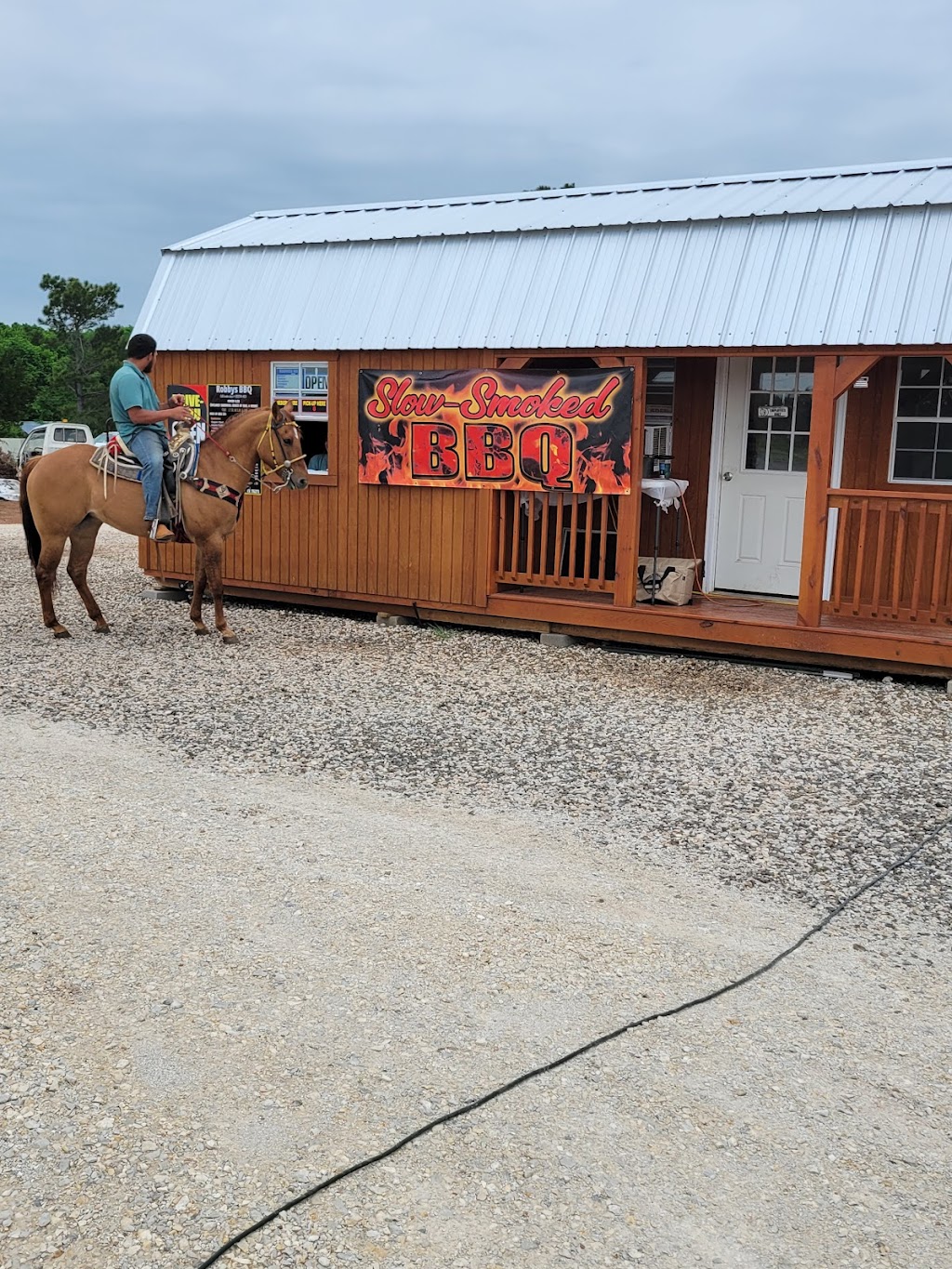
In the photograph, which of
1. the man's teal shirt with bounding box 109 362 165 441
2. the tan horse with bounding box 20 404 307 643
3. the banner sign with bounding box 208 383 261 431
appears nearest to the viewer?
the man's teal shirt with bounding box 109 362 165 441

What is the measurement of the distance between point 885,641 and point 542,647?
2.84 meters

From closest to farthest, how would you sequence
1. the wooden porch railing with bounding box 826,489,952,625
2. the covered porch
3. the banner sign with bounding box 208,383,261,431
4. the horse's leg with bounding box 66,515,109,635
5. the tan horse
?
the wooden porch railing with bounding box 826,489,952,625 → the covered porch → the tan horse → the horse's leg with bounding box 66,515,109,635 → the banner sign with bounding box 208,383,261,431

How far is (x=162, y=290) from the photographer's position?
40.0 ft

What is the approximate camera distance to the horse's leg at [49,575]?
10.1 m

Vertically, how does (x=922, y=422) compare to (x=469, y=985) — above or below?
above

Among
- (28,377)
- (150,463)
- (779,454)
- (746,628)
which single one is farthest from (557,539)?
(28,377)

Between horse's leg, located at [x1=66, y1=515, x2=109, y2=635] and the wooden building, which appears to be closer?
the wooden building

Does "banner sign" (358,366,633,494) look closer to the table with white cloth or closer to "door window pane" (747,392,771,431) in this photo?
the table with white cloth

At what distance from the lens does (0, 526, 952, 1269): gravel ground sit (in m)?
2.79

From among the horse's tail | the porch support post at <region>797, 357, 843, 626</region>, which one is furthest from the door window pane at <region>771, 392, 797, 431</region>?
the horse's tail

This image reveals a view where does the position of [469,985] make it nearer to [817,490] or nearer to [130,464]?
[817,490]

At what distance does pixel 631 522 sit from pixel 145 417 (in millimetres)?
4112

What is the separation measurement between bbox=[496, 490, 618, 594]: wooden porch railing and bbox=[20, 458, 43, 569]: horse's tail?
412 centimetres

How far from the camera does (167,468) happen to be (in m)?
9.95
